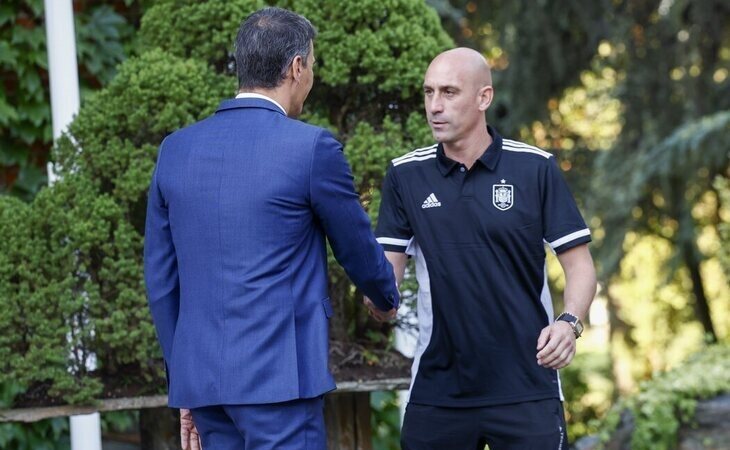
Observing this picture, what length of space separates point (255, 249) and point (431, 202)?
2.97ft

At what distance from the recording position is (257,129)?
2.89 m

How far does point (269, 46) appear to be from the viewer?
290cm

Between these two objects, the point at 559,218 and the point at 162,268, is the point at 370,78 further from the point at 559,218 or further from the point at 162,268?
the point at 162,268

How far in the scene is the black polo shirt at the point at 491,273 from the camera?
136 inches

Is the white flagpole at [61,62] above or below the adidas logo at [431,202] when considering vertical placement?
above

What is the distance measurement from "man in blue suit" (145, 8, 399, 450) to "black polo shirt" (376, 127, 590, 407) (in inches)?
21.3

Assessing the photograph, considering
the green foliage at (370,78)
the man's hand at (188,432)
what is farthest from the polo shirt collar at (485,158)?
the man's hand at (188,432)

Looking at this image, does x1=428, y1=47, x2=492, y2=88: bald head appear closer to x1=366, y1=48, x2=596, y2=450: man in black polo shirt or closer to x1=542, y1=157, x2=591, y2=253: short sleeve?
x1=366, y1=48, x2=596, y2=450: man in black polo shirt

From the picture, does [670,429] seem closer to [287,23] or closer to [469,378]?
[469,378]

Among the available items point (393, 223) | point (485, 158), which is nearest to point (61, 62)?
point (393, 223)

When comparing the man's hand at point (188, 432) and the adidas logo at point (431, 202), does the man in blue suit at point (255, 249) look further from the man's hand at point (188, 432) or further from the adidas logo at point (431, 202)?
the adidas logo at point (431, 202)

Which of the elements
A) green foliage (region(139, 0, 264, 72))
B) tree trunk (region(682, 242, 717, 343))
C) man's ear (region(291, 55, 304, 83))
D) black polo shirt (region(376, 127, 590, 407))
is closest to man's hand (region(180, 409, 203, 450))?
black polo shirt (region(376, 127, 590, 407))

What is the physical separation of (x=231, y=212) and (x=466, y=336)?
1.01 metres

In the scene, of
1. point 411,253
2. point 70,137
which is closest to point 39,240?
point 70,137
